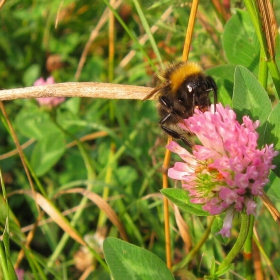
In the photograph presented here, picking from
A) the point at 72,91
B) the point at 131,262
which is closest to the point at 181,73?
the point at 72,91

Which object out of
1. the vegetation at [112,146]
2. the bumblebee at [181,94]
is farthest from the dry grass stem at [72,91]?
the vegetation at [112,146]

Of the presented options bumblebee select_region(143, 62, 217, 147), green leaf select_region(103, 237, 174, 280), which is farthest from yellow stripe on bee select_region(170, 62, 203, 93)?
green leaf select_region(103, 237, 174, 280)

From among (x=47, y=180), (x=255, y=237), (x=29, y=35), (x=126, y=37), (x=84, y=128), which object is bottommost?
(x=255, y=237)

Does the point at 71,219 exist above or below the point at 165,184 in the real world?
below

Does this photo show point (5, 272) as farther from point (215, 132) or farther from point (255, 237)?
point (255, 237)

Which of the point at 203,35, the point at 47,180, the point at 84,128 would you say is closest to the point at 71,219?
the point at 47,180

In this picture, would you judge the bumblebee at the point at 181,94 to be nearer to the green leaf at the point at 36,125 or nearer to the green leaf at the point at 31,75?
the green leaf at the point at 36,125
